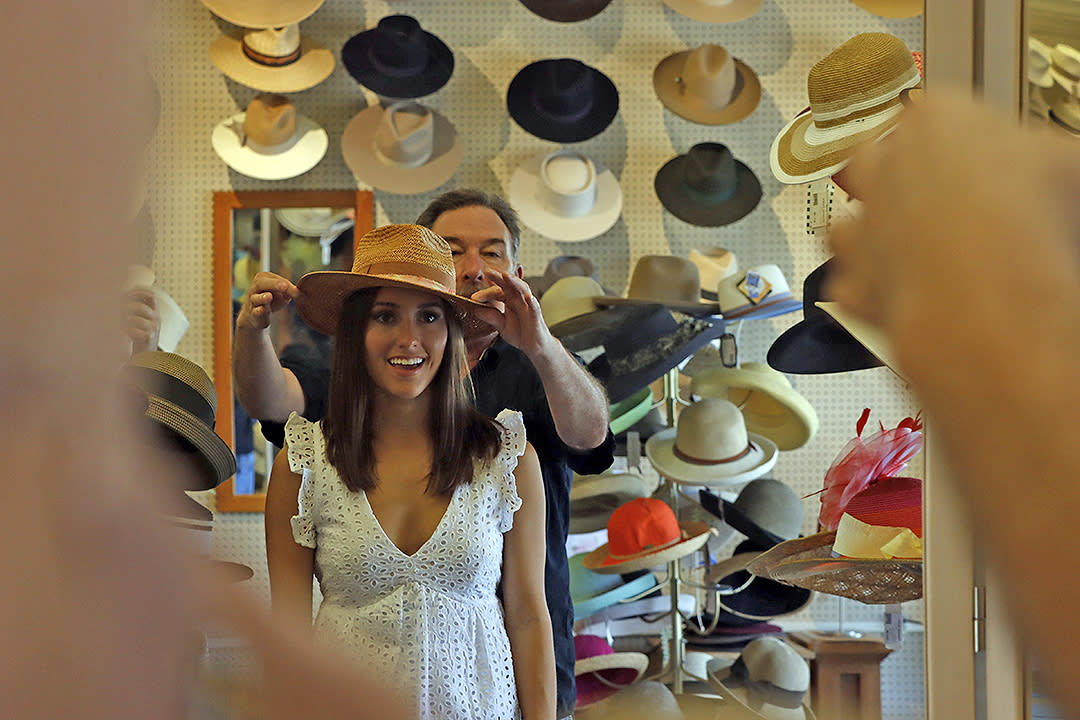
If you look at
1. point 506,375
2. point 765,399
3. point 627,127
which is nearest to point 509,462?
point 506,375

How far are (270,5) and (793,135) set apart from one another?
2020 mm

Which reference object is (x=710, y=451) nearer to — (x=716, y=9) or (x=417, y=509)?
(x=716, y=9)

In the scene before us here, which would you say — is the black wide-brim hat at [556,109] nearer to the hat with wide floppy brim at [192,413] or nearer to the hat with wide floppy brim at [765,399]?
the hat with wide floppy brim at [765,399]

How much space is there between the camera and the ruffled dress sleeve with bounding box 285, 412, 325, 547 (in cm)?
133

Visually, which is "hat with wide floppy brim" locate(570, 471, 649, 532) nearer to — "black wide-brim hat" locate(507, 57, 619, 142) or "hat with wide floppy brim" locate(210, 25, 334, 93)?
"black wide-brim hat" locate(507, 57, 619, 142)

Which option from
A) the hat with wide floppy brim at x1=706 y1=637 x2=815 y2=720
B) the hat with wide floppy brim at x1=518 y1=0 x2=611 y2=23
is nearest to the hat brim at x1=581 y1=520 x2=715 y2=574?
the hat with wide floppy brim at x1=706 y1=637 x2=815 y2=720

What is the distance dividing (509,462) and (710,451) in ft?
5.09

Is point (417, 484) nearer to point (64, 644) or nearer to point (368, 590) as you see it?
point (368, 590)

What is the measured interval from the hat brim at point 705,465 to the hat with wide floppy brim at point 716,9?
132 cm

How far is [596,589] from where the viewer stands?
278 centimetres

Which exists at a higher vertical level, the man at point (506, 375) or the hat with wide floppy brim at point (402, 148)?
the hat with wide floppy brim at point (402, 148)

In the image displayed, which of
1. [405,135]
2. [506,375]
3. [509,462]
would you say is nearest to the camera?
[509,462]

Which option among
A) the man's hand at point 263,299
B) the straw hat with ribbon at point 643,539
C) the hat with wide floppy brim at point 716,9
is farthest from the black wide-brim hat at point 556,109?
the man's hand at point 263,299

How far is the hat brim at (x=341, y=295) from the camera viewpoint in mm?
1403
